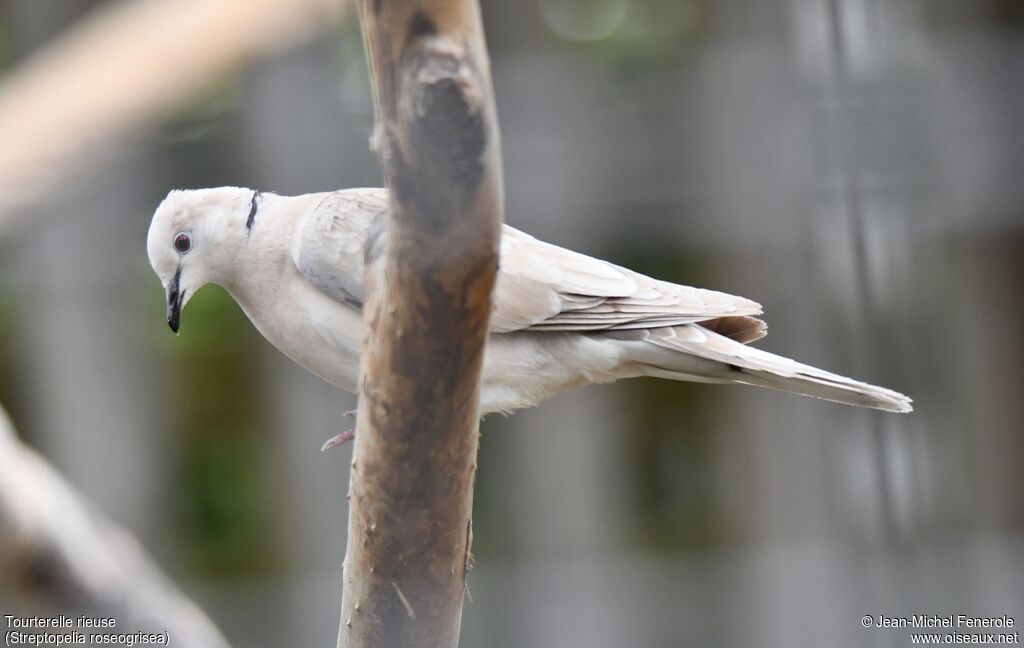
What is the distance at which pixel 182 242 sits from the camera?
2.96 feet

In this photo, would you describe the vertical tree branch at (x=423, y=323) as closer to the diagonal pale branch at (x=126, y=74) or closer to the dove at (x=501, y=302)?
the dove at (x=501, y=302)

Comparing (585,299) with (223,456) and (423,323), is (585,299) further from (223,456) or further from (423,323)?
(223,456)

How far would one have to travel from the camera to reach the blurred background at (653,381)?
1369 millimetres

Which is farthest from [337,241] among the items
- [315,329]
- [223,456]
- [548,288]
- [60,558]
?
[223,456]

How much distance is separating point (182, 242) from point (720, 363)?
44cm

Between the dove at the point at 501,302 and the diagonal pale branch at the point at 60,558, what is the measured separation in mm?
181

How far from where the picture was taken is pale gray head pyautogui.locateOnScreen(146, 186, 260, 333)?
0.90 m

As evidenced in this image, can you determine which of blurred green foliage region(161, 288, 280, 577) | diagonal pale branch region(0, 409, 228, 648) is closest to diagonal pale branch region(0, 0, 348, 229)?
diagonal pale branch region(0, 409, 228, 648)

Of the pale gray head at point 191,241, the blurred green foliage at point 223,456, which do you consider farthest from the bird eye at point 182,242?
the blurred green foliage at point 223,456

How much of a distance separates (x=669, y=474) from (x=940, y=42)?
2.43 ft

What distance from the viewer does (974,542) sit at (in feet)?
5.19

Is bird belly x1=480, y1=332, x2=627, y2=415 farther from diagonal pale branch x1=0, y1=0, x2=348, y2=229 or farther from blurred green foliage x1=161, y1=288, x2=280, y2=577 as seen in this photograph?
blurred green foliage x1=161, y1=288, x2=280, y2=577

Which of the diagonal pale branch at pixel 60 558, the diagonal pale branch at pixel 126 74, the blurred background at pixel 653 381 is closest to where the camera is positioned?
the diagonal pale branch at pixel 60 558

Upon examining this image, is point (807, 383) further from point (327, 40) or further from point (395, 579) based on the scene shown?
point (327, 40)
